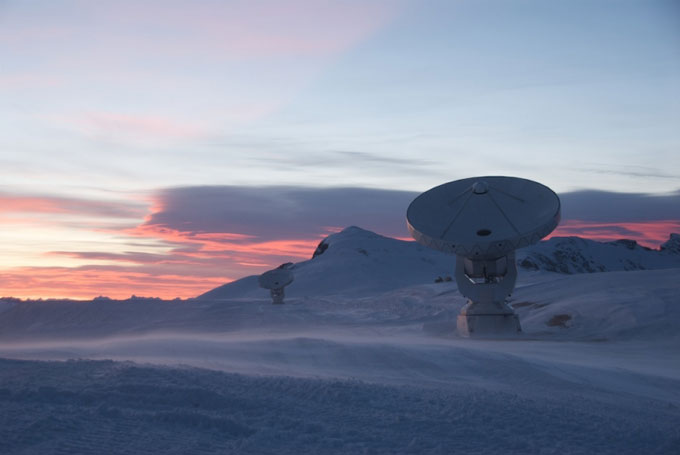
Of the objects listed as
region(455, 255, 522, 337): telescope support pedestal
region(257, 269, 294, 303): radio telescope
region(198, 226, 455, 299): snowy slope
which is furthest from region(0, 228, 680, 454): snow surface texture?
region(198, 226, 455, 299): snowy slope

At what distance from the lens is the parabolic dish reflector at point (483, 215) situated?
2895 centimetres

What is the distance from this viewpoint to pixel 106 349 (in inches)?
882

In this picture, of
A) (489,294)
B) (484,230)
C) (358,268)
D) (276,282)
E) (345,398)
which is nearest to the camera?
(345,398)

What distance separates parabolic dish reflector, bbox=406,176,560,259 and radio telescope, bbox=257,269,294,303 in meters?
23.2

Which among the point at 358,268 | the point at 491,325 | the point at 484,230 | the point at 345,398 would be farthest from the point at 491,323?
the point at 358,268

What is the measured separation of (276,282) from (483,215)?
85.3 ft

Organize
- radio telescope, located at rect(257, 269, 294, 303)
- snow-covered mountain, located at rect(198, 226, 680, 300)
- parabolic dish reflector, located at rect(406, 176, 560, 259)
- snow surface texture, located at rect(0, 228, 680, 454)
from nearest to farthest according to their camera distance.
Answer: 1. snow surface texture, located at rect(0, 228, 680, 454)
2. parabolic dish reflector, located at rect(406, 176, 560, 259)
3. radio telescope, located at rect(257, 269, 294, 303)
4. snow-covered mountain, located at rect(198, 226, 680, 300)

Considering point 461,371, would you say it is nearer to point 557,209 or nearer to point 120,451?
point 120,451

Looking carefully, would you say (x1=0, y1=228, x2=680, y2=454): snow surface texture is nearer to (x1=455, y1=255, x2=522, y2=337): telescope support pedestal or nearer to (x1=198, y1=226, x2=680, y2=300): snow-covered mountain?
(x1=455, y1=255, x2=522, y2=337): telescope support pedestal

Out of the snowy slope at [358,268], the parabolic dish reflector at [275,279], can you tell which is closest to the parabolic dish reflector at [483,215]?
the parabolic dish reflector at [275,279]

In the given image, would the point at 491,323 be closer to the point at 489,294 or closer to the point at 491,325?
the point at 491,325

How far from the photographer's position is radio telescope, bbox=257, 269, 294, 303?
177 ft

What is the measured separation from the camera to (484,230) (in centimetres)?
3030

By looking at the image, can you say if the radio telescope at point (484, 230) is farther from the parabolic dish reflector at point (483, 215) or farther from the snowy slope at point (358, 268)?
the snowy slope at point (358, 268)
